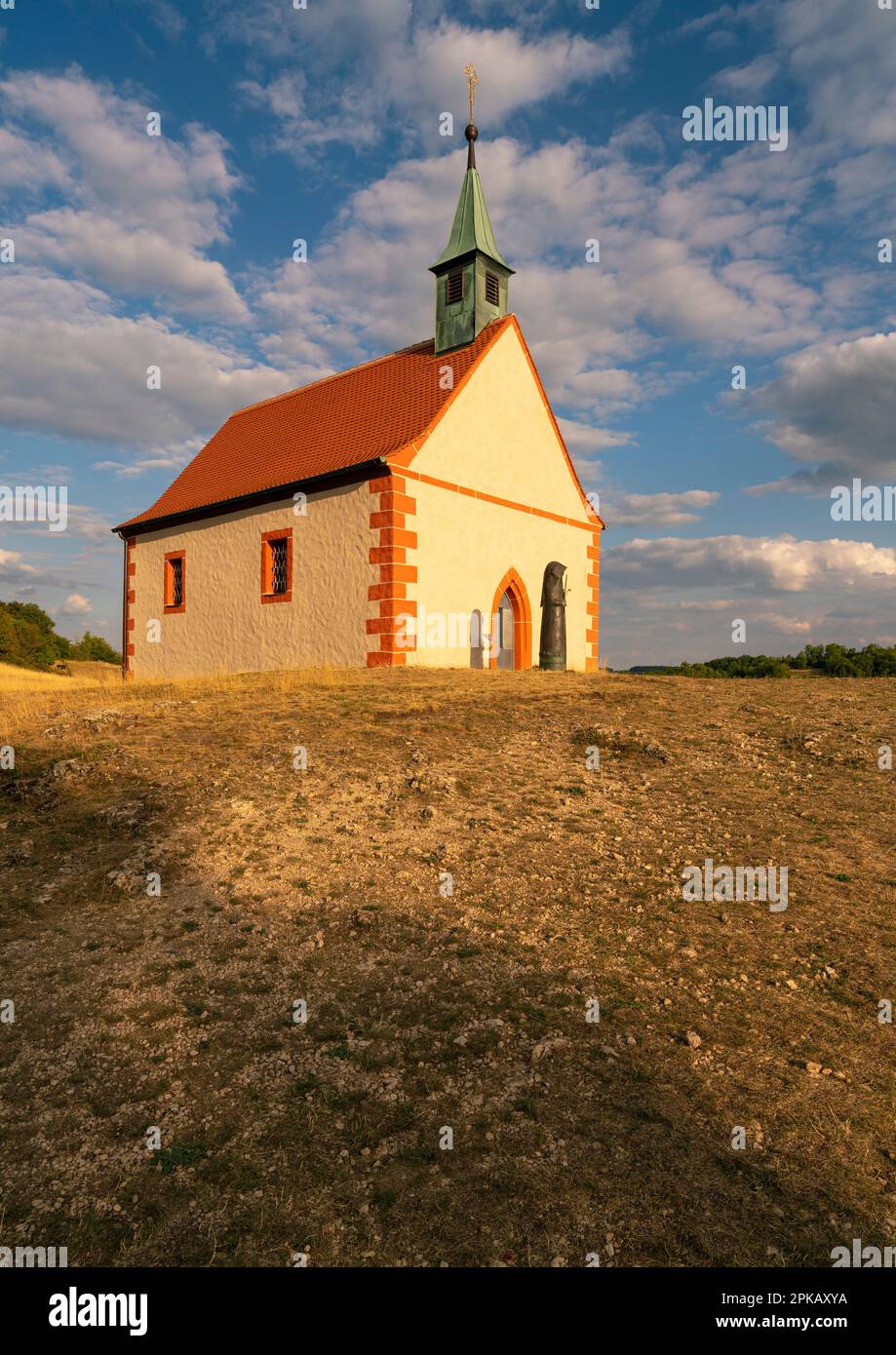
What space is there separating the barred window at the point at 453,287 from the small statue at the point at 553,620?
8.33 metres

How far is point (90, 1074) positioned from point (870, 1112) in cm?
448

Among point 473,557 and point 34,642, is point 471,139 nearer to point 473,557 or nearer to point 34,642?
point 473,557

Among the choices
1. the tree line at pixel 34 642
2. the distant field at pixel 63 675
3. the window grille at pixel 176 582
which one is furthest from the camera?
the tree line at pixel 34 642

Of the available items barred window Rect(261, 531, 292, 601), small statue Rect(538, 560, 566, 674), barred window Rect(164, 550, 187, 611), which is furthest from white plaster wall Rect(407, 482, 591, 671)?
barred window Rect(164, 550, 187, 611)

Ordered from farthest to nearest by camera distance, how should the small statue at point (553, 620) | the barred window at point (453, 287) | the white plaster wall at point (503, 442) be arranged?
the barred window at point (453, 287)
the small statue at point (553, 620)
the white plaster wall at point (503, 442)

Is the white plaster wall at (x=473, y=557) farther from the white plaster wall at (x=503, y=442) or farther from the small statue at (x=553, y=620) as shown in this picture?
the small statue at (x=553, y=620)

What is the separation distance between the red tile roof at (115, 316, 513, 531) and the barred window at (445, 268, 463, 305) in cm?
150

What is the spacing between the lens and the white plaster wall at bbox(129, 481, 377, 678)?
18.5 meters

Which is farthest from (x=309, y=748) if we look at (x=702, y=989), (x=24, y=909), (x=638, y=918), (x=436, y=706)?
(x=702, y=989)

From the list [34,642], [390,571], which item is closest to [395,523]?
[390,571]

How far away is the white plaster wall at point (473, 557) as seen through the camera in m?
18.3

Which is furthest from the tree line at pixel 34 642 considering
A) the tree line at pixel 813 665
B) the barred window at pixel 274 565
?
the tree line at pixel 813 665

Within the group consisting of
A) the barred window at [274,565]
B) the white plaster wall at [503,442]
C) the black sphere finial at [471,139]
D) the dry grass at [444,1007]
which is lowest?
the dry grass at [444,1007]

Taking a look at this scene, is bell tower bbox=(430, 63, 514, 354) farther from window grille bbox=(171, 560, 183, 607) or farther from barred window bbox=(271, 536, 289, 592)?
window grille bbox=(171, 560, 183, 607)
